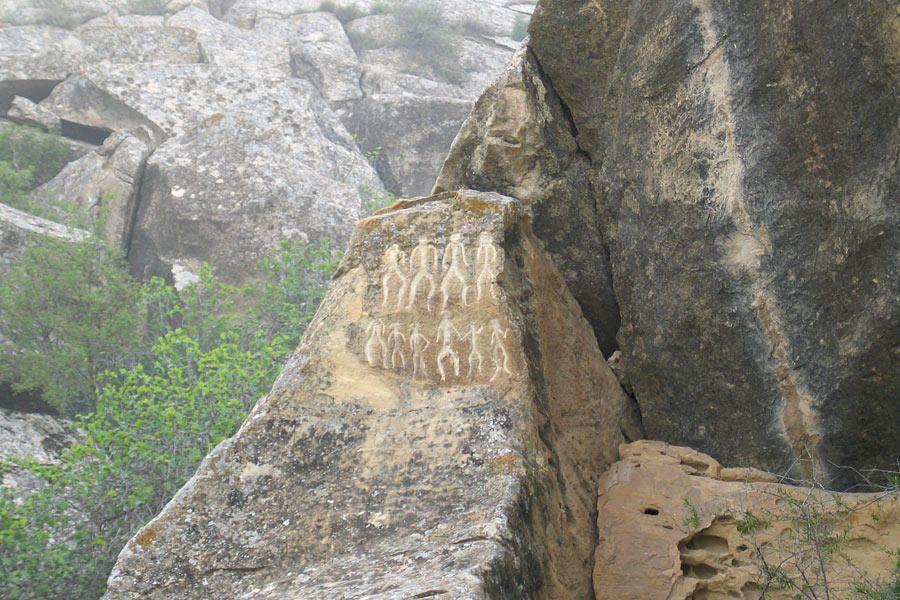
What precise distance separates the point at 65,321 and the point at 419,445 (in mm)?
9353

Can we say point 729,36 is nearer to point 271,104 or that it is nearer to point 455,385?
point 455,385

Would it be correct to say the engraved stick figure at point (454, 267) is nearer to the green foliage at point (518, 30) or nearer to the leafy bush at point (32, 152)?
the leafy bush at point (32, 152)

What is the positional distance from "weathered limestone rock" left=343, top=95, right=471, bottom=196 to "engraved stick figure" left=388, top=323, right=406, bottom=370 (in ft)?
46.7

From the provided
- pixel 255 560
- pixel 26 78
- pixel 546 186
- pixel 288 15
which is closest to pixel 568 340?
pixel 546 186

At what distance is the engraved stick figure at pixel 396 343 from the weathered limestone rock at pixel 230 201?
31.6 ft

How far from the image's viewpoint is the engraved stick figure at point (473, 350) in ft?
16.7

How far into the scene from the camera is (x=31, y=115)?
18.5 m

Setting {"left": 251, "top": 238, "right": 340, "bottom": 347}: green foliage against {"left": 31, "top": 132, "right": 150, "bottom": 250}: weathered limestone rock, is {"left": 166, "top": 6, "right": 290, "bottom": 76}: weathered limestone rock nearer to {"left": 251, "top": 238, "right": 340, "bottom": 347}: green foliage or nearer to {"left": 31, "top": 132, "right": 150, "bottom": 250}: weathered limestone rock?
{"left": 31, "top": 132, "right": 150, "bottom": 250}: weathered limestone rock

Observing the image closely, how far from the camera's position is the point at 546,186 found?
665 centimetres

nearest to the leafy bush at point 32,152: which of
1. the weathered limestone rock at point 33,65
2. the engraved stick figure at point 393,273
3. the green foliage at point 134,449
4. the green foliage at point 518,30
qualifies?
the weathered limestone rock at point 33,65

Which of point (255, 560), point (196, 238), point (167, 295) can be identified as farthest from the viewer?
point (196, 238)

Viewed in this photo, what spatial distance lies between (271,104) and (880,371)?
50.5 feet

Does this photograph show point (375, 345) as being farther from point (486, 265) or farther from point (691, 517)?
point (691, 517)

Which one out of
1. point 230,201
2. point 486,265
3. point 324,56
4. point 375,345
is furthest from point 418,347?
point 324,56
